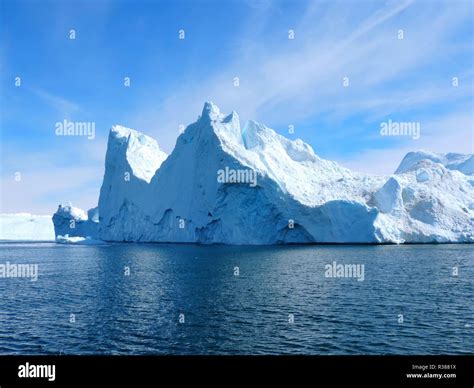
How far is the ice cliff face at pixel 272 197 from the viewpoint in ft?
211

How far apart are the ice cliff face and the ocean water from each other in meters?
29.6

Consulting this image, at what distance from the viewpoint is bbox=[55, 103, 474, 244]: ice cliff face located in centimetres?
6438

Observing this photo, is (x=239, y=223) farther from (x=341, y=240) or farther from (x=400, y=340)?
(x=400, y=340)

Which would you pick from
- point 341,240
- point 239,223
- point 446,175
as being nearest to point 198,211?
point 239,223

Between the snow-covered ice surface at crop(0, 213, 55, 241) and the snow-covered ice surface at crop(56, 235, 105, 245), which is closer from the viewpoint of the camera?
the snow-covered ice surface at crop(56, 235, 105, 245)

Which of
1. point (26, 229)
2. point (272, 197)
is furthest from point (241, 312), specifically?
point (26, 229)

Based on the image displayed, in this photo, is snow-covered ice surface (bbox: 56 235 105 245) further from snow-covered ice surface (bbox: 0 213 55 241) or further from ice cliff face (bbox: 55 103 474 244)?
snow-covered ice surface (bbox: 0 213 55 241)

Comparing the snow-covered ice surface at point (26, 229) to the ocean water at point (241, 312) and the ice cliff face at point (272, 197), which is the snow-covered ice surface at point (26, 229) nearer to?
the ice cliff face at point (272, 197)

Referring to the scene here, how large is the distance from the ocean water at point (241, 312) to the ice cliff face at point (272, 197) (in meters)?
29.6

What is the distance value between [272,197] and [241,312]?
4373 cm

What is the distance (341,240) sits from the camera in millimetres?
66625

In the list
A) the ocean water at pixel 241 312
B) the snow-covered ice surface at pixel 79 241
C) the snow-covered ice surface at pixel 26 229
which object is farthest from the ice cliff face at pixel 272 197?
the snow-covered ice surface at pixel 26 229

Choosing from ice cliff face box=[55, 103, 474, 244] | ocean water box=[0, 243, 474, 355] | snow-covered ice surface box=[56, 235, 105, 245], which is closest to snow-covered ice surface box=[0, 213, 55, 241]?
snow-covered ice surface box=[56, 235, 105, 245]

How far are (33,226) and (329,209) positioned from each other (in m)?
170
